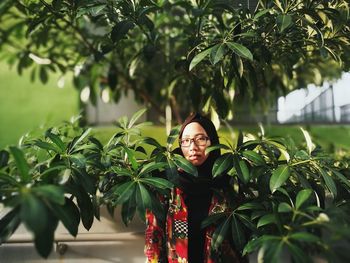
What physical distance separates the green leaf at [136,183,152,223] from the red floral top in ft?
0.91

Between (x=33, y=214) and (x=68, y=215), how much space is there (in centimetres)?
25

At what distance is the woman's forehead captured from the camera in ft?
5.08

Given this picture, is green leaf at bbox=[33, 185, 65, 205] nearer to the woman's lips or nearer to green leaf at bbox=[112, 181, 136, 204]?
green leaf at bbox=[112, 181, 136, 204]

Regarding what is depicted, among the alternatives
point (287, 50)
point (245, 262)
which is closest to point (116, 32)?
point (287, 50)

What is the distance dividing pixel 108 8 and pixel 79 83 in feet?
6.39

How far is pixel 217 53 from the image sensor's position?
1.46 m

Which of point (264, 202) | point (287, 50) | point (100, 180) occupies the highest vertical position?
point (287, 50)

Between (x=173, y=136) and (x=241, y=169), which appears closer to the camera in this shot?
(x=241, y=169)

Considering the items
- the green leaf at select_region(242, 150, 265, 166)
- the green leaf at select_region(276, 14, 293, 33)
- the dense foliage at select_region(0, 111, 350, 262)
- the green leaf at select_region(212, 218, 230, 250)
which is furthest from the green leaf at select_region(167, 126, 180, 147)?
the green leaf at select_region(276, 14, 293, 33)

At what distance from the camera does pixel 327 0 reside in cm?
172

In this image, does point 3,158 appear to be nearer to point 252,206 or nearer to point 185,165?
point 185,165

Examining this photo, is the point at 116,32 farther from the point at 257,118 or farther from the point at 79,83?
the point at 257,118

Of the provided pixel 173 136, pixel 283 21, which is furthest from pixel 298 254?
pixel 283 21

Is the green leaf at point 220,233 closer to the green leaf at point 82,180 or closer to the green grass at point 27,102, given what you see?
the green leaf at point 82,180
